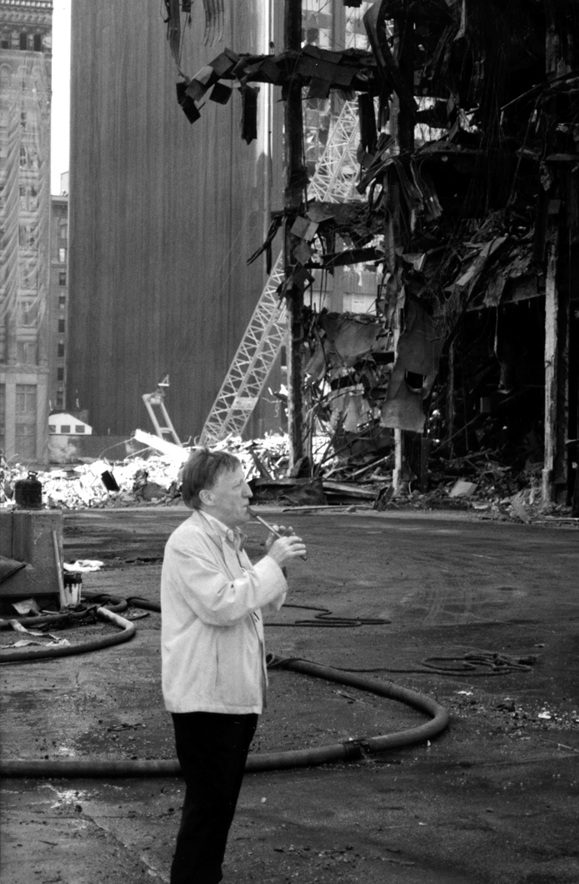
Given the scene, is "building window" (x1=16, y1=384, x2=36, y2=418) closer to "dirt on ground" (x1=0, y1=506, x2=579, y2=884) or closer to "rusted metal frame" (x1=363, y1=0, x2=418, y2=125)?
"rusted metal frame" (x1=363, y1=0, x2=418, y2=125)

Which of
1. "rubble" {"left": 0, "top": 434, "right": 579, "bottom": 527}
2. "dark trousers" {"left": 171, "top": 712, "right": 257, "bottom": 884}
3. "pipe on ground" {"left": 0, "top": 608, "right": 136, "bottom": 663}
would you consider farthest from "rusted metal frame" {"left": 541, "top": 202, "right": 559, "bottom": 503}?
"dark trousers" {"left": 171, "top": 712, "right": 257, "bottom": 884}

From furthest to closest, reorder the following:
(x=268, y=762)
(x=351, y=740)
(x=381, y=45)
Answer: (x=381, y=45) → (x=351, y=740) → (x=268, y=762)

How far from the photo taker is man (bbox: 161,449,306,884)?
3596 mm

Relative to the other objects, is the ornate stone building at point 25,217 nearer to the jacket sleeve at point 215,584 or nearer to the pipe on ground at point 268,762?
the pipe on ground at point 268,762

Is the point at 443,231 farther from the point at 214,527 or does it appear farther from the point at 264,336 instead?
the point at 264,336

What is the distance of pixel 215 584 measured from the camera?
3602 millimetres

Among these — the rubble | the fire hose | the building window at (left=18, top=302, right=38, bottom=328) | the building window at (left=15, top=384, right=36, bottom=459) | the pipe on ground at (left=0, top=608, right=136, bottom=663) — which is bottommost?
the building window at (left=15, top=384, right=36, bottom=459)

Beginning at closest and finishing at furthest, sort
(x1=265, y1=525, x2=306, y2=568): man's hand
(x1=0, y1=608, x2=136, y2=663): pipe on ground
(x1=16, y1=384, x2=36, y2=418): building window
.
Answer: (x1=265, y1=525, x2=306, y2=568): man's hand → (x1=0, y1=608, x2=136, y2=663): pipe on ground → (x1=16, y1=384, x2=36, y2=418): building window

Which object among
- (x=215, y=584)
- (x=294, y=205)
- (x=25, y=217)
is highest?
(x=25, y=217)

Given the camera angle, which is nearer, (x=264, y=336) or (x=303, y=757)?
(x=303, y=757)

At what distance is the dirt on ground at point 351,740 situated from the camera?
13.4ft

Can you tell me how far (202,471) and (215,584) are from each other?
390 mm

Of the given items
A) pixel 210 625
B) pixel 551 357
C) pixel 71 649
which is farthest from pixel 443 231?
pixel 210 625

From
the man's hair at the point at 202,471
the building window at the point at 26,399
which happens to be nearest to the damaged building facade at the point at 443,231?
the man's hair at the point at 202,471
